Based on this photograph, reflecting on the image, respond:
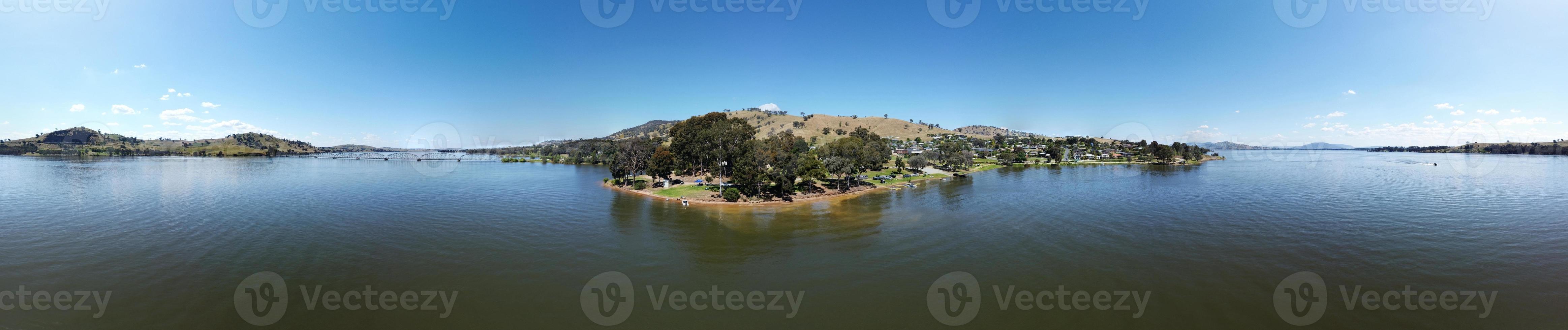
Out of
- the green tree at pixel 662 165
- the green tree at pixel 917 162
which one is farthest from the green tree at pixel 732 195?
the green tree at pixel 917 162

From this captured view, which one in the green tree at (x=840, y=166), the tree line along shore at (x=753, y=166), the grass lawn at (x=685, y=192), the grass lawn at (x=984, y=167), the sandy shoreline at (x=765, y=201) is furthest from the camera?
the grass lawn at (x=984, y=167)

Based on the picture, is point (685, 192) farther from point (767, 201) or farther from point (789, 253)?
point (789, 253)

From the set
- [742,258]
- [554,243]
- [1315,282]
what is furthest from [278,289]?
[1315,282]

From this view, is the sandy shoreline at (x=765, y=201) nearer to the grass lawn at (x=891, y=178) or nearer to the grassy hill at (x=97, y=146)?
the grass lawn at (x=891, y=178)

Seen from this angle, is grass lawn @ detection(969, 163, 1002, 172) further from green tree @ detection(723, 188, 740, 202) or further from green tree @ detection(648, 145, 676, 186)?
green tree @ detection(723, 188, 740, 202)

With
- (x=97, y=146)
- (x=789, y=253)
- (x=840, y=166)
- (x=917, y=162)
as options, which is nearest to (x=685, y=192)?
(x=840, y=166)

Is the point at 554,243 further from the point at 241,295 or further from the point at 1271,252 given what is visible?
the point at 1271,252

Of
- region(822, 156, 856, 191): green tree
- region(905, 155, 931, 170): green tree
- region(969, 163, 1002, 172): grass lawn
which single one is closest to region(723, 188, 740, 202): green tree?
region(822, 156, 856, 191): green tree

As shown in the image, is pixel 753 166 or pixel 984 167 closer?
pixel 753 166
